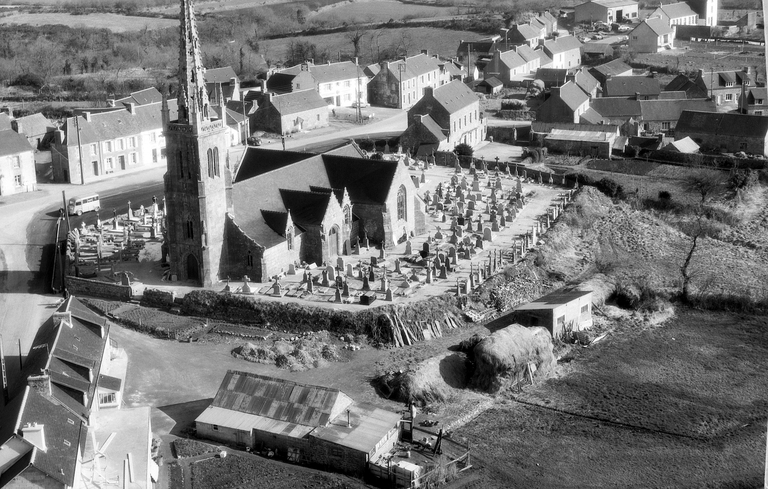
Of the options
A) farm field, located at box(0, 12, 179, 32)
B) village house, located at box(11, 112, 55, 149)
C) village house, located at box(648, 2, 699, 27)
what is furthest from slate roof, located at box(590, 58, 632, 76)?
farm field, located at box(0, 12, 179, 32)

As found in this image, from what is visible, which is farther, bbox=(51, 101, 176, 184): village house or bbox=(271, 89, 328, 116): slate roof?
bbox=(271, 89, 328, 116): slate roof

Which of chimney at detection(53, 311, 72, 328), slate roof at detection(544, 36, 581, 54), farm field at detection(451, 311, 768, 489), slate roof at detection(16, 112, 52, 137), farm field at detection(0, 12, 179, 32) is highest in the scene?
farm field at detection(0, 12, 179, 32)

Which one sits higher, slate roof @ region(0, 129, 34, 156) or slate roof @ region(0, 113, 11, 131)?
slate roof @ region(0, 113, 11, 131)

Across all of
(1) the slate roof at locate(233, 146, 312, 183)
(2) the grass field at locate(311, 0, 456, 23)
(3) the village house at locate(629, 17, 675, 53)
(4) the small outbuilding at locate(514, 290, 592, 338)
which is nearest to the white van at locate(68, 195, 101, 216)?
(1) the slate roof at locate(233, 146, 312, 183)

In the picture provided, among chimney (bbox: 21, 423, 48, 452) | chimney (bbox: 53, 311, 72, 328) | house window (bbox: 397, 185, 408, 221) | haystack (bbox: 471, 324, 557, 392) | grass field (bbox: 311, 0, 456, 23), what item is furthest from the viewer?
grass field (bbox: 311, 0, 456, 23)

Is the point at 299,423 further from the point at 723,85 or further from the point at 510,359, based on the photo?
the point at 723,85

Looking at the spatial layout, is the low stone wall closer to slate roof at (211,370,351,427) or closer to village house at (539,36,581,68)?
slate roof at (211,370,351,427)

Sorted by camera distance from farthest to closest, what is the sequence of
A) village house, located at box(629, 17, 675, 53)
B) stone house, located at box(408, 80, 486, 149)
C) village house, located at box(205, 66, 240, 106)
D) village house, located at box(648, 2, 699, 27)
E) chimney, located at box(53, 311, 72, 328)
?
village house, located at box(648, 2, 699, 27) → village house, located at box(629, 17, 675, 53) → village house, located at box(205, 66, 240, 106) → stone house, located at box(408, 80, 486, 149) → chimney, located at box(53, 311, 72, 328)

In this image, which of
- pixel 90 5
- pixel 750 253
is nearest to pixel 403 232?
pixel 750 253
